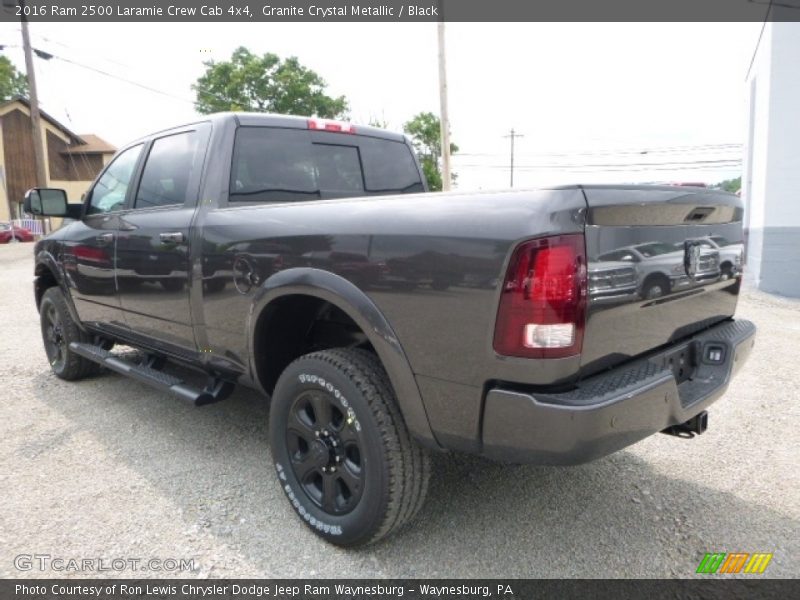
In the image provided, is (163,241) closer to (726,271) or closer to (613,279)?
(613,279)

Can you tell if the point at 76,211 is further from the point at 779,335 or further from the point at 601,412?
the point at 779,335

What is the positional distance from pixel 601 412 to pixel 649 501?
1385mm

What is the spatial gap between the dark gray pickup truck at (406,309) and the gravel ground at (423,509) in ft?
0.99

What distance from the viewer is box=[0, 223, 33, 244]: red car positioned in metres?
26.6

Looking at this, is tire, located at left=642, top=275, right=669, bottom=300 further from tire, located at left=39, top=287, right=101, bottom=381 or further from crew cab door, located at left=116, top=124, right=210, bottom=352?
tire, located at left=39, top=287, right=101, bottom=381

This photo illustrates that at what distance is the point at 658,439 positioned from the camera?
359 centimetres

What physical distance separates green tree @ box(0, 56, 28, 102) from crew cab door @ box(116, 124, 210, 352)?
52.4m

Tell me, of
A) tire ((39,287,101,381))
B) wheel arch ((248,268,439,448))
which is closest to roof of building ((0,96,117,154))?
tire ((39,287,101,381))

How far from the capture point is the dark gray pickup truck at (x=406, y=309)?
1.82 meters

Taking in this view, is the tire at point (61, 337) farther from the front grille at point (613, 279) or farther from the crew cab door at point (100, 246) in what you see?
the front grille at point (613, 279)

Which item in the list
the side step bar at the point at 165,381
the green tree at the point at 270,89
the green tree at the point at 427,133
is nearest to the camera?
the side step bar at the point at 165,381

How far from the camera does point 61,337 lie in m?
4.87

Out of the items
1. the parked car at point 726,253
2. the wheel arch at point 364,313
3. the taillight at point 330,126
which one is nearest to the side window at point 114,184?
the taillight at point 330,126

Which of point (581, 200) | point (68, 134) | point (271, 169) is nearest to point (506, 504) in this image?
point (581, 200)
